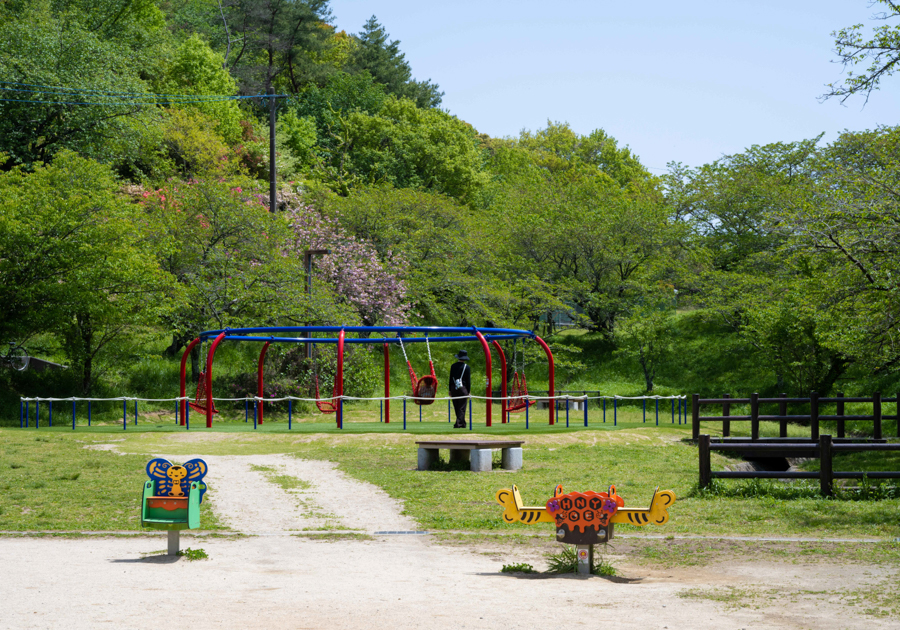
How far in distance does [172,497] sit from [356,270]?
90.3 ft

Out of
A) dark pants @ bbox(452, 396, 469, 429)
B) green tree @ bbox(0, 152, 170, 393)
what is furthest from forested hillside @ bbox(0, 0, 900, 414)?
dark pants @ bbox(452, 396, 469, 429)

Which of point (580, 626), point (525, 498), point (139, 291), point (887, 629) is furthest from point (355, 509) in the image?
point (139, 291)

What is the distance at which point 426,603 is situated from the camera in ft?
20.8

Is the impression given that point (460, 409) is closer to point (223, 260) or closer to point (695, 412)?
point (695, 412)

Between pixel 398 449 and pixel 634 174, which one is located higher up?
pixel 634 174

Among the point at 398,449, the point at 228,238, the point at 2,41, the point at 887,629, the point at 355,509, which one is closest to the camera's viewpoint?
the point at 887,629

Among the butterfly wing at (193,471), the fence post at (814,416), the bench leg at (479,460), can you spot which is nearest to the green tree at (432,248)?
the fence post at (814,416)

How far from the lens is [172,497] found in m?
8.10

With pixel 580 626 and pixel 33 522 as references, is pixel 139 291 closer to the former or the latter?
pixel 33 522

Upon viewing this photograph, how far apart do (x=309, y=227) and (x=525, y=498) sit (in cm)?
2739

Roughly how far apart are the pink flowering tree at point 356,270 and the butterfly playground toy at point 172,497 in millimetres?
25638

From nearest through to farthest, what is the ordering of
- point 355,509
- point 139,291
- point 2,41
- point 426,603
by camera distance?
1. point 426,603
2. point 355,509
3. point 139,291
4. point 2,41

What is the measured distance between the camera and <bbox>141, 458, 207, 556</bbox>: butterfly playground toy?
26.3 ft

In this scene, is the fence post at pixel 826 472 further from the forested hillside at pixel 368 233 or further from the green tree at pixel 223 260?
the green tree at pixel 223 260
